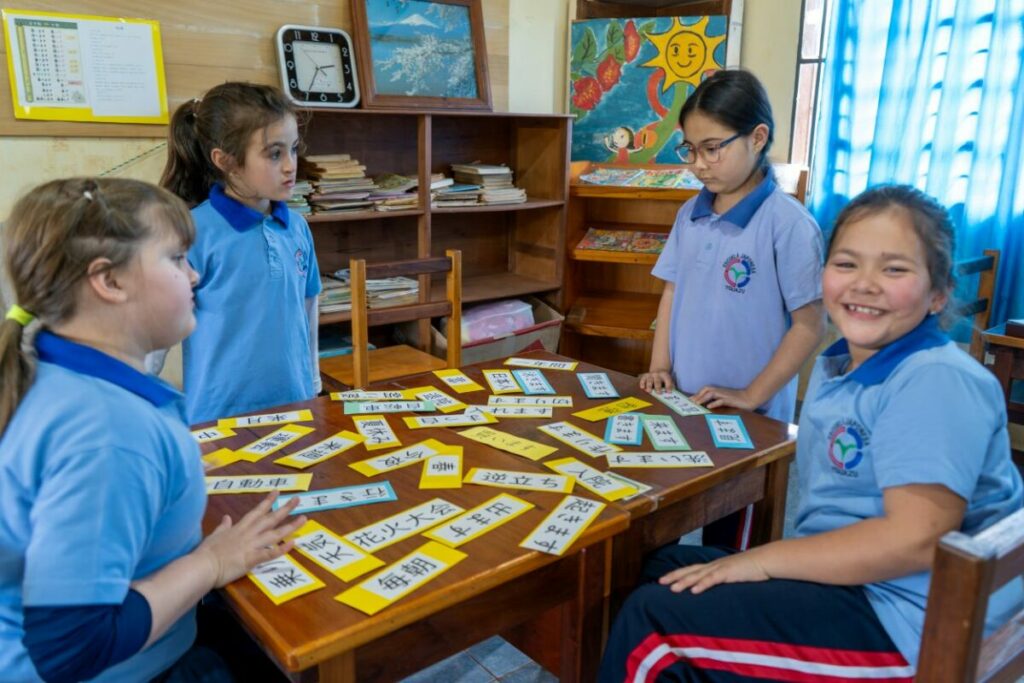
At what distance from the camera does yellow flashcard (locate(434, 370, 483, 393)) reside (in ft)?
→ 6.00

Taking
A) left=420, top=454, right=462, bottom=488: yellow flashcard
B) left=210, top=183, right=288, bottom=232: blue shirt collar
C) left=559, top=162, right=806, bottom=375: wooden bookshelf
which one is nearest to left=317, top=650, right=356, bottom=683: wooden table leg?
left=420, top=454, right=462, bottom=488: yellow flashcard

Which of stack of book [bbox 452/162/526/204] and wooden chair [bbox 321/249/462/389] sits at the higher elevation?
stack of book [bbox 452/162/526/204]

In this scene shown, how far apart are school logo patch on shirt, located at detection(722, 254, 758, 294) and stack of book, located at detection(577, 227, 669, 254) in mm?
1597

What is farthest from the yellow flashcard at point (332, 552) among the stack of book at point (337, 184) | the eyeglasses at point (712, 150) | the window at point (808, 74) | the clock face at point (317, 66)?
the window at point (808, 74)

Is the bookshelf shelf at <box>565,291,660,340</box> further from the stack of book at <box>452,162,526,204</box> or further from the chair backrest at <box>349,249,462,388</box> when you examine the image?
the chair backrest at <box>349,249,462,388</box>

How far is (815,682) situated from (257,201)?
5.06 ft

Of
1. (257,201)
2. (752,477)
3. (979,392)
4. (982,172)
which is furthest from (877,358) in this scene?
(982,172)

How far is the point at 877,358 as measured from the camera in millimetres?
1150

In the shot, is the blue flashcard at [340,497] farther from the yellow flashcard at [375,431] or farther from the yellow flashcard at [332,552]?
the yellow flashcard at [375,431]

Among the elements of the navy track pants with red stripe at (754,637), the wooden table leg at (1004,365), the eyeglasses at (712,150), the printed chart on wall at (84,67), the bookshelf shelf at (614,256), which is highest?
the printed chart on wall at (84,67)

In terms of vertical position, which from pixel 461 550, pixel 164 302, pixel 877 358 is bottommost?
pixel 461 550

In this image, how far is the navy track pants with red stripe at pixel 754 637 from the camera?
1.06 m

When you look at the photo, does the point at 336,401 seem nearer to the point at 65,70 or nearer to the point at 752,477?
the point at 752,477

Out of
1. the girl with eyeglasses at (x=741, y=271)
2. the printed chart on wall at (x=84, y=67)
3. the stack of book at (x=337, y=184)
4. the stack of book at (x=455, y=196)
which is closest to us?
the girl with eyeglasses at (x=741, y=271)
